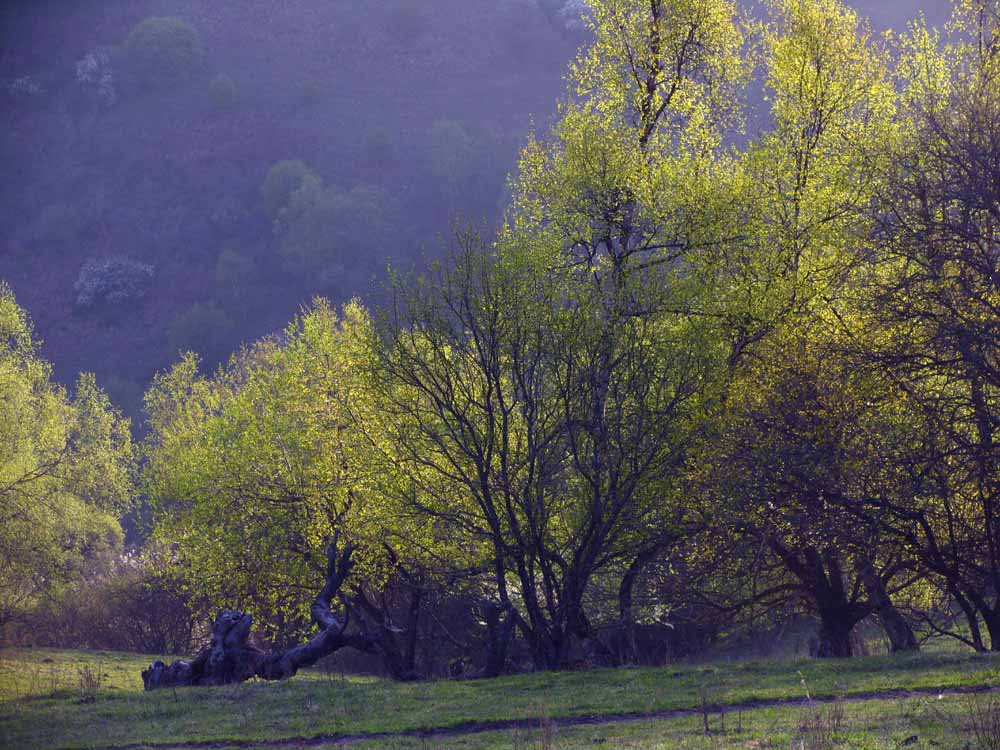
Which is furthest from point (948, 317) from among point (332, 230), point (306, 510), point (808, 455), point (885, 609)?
point (332, 230)

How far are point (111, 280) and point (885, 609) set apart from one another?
326 ft

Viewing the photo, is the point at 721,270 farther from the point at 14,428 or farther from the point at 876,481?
the point at 14,428

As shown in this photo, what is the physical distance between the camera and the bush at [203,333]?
307 ft

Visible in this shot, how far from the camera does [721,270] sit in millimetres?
20312

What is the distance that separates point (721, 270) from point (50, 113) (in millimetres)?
115298

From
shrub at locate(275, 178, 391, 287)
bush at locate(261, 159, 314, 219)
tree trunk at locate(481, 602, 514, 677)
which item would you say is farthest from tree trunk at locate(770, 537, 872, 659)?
bush at locate(261, 159, 314, 219)

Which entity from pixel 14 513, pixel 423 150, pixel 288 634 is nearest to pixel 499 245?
pixel 288 634

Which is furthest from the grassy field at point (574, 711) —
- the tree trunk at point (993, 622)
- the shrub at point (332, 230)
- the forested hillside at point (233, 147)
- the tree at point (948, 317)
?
the shrub at point (332, 230)

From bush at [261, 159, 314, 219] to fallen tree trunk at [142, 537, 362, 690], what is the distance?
89.5 meters

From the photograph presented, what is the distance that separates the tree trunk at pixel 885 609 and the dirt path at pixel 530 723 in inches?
210

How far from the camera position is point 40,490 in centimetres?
3209

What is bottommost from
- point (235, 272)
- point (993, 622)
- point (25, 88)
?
point (993, 622)

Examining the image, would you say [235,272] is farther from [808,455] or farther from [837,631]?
[808,455]

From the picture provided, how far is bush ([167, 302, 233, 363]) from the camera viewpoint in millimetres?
93688
